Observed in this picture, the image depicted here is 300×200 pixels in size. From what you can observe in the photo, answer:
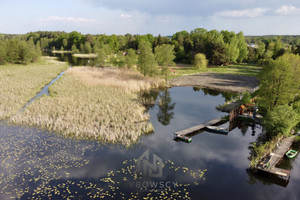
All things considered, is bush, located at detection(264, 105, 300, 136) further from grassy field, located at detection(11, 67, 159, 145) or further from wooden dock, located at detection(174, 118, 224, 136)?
grassy field, located at detection(11, 67, 159, 145)

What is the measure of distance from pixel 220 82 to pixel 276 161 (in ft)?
153

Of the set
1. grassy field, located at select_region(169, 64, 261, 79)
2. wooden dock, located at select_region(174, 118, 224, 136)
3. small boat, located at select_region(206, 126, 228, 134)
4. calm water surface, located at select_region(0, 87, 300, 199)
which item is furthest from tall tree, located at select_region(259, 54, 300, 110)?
grassy field, located at select_region(169, 64, 261, 79)

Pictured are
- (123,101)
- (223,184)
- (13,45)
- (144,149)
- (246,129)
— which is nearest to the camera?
(223,184)

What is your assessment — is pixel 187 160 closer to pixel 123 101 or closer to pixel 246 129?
pixel 246 129

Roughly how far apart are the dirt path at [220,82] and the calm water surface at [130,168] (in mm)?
29352

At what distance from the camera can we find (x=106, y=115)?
35312mm

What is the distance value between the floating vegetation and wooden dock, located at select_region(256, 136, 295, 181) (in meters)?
6.82

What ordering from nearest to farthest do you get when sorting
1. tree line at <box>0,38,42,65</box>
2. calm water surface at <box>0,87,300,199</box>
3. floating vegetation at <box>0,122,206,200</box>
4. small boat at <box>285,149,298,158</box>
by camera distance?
1. floating vegetation at <box>0,122,206,200</box>
2. calm water surface at <box>0,87,300,199</box>
3. small boat at <box>285,149,298,158</box>
4. tree line at <box>0,38,42,65</box>

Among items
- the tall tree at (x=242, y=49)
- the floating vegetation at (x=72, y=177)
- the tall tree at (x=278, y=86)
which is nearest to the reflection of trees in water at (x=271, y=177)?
the floating vegetation at (x=72, y=177)

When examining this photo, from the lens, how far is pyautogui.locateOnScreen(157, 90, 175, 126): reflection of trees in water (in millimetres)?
38078

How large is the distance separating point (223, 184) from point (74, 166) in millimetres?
15960

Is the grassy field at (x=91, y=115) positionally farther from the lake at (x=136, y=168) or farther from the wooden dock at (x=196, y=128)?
the wooden dock at (x=196, y=128)

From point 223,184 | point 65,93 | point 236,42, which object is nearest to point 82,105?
point 65,93

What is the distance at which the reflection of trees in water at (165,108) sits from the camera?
3808 cm
